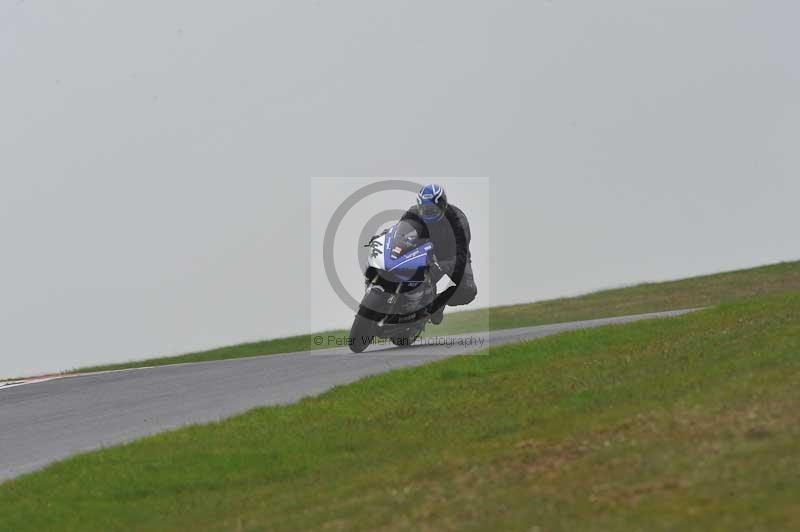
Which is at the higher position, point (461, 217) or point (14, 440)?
point (461, 217)

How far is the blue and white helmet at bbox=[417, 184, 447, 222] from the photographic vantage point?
50.8 feet

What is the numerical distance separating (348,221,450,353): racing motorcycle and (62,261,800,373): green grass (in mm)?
9141

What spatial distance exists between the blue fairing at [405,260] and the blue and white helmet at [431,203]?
347 mm

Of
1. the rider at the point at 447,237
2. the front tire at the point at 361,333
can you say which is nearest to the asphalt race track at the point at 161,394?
the front tire at the point at 361,333

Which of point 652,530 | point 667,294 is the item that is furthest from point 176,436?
point 667,294

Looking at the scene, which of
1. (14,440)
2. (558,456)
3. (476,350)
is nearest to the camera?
(558,456)

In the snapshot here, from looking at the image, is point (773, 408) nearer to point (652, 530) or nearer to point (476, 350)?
point (652, 530)

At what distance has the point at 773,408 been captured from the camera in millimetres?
8398

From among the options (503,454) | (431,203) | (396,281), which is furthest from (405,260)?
(503,454)

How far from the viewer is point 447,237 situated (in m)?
15.9

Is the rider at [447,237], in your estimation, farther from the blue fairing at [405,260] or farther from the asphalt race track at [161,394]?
the asphalt race track at [161,394]

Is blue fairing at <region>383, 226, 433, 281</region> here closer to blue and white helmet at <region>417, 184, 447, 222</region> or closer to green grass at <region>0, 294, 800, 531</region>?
blue and white helmet at <region>417, 184, 447, 222</region>

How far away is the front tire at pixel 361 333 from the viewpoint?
15.9 m

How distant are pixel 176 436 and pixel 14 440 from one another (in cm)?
251
